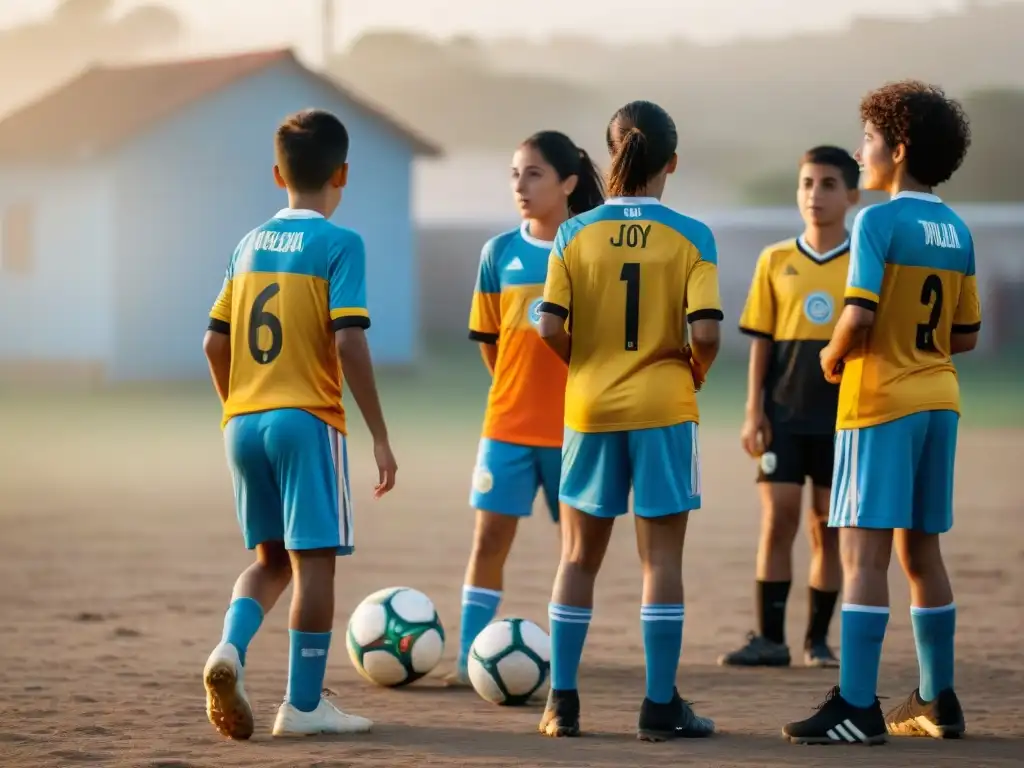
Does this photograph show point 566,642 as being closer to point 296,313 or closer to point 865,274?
point 296,313

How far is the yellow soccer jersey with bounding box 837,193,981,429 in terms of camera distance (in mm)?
4973

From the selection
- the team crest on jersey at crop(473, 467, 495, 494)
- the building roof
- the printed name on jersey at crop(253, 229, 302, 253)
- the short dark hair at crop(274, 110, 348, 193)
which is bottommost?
the team crest on jersey at crop(473, 467, 495, 494)

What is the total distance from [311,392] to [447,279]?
29693mm

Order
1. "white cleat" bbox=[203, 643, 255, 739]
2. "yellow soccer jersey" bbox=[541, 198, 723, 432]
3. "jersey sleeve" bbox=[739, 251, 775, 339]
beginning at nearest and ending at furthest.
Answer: "white cleat" bbox=[203, 643, 255, 739], "yellow soccer jersey" bbox=[541, 198, 723, 432], "jersey sleeve" bbox=[739, 251, 775, 339]

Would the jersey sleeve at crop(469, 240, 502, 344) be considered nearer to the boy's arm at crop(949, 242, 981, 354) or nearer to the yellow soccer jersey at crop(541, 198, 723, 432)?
the yellow soccer jersey at crop(541, 198, 723, 432)

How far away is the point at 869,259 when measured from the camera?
4945 mm

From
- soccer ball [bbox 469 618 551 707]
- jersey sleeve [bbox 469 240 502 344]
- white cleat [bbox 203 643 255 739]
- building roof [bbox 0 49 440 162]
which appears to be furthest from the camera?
building roof [bbox 0 49 440 162]

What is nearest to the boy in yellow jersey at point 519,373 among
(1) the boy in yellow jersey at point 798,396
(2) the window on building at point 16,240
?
(1) the boy in yellow jersey at point 798,396

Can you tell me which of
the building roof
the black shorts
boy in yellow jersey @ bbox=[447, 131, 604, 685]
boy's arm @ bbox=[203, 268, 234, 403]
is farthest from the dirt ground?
the building roof

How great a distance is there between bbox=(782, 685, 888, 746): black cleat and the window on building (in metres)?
26.4

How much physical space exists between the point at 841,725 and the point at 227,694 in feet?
6.15

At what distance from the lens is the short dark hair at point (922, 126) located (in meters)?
5.08

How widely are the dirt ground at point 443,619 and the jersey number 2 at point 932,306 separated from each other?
1.25 meters

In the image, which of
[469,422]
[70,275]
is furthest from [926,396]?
[70,275]
